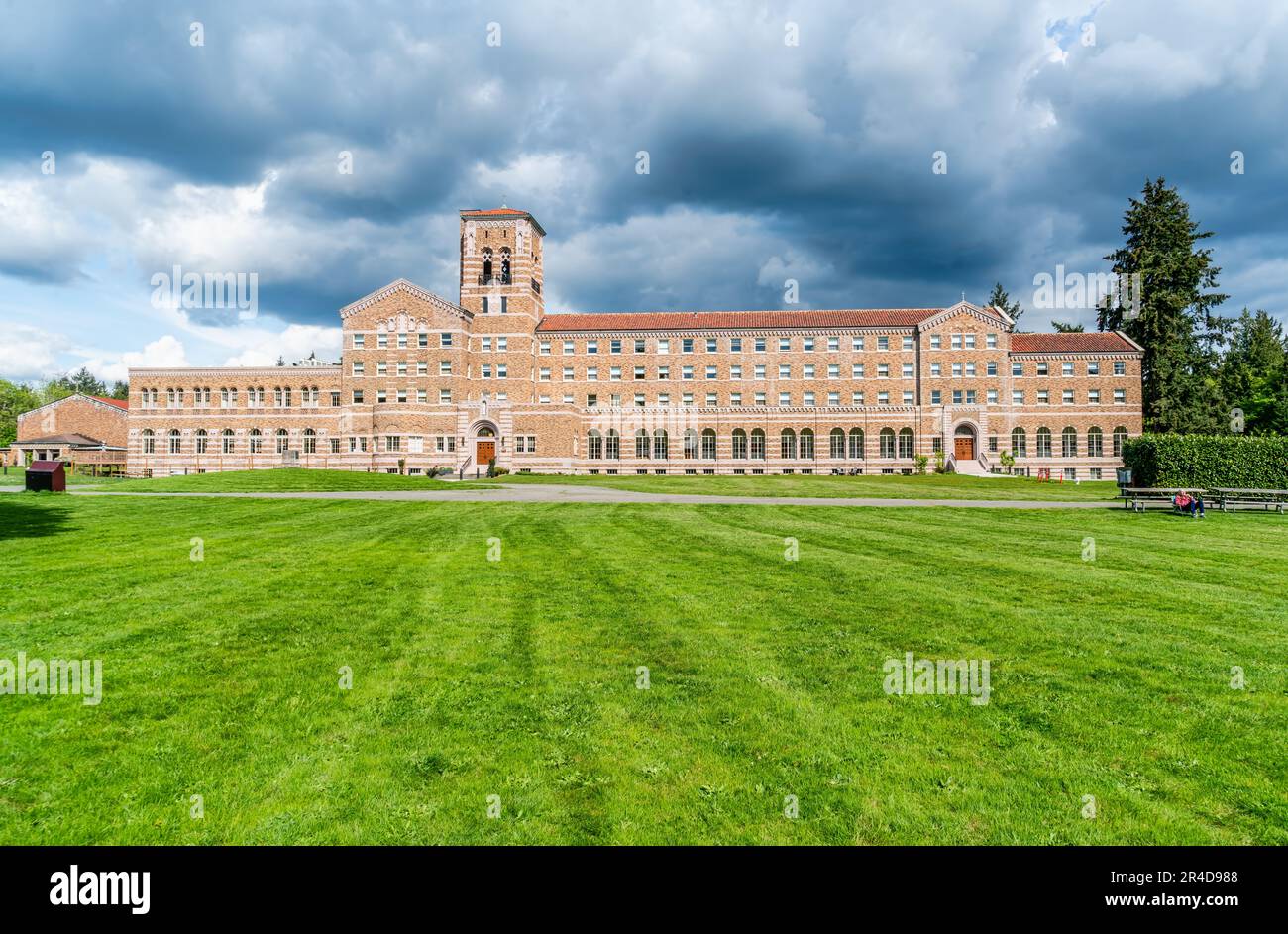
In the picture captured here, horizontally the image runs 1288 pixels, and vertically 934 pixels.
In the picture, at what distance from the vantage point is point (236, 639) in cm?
804

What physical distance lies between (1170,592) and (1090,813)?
8575mm

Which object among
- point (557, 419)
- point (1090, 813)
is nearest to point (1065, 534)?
point (1090, 813)

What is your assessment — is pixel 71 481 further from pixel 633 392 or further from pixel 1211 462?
pixel 1211 462

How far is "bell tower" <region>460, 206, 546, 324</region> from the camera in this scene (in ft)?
219

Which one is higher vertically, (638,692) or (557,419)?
(557,419)

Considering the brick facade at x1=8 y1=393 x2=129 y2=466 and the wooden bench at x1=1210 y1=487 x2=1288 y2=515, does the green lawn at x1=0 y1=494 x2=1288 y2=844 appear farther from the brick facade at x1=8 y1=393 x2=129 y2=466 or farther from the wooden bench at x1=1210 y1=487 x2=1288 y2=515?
the brick facade at x1=8 y1=393 x2=129 y2=466

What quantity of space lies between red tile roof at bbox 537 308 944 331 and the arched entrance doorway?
1235 centimetres

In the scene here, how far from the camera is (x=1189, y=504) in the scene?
24328 mm

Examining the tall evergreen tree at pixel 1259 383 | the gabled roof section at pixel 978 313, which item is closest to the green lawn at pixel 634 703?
the gabled roof section at pixel 978 313

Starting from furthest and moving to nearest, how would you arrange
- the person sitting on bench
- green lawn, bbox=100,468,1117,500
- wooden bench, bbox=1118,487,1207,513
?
green lawn, bbox=100,468,1117,500 → wooden bench, bbox=1118,487,1207,513 → the person sitting on bench

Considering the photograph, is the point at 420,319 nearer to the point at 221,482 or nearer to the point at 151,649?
the point at 221,482

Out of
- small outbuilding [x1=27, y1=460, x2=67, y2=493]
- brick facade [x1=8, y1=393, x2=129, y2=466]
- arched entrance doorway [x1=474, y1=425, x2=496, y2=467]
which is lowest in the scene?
small outbuilding [x1=27, y1=460, x2=67, y2=493]

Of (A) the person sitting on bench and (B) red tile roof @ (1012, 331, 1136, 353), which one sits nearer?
(A) the person sitting on bench

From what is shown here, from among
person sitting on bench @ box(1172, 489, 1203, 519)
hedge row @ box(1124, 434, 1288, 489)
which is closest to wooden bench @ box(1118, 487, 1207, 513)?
person sitting on bench @ box(1172, 489, 1203, 519)
